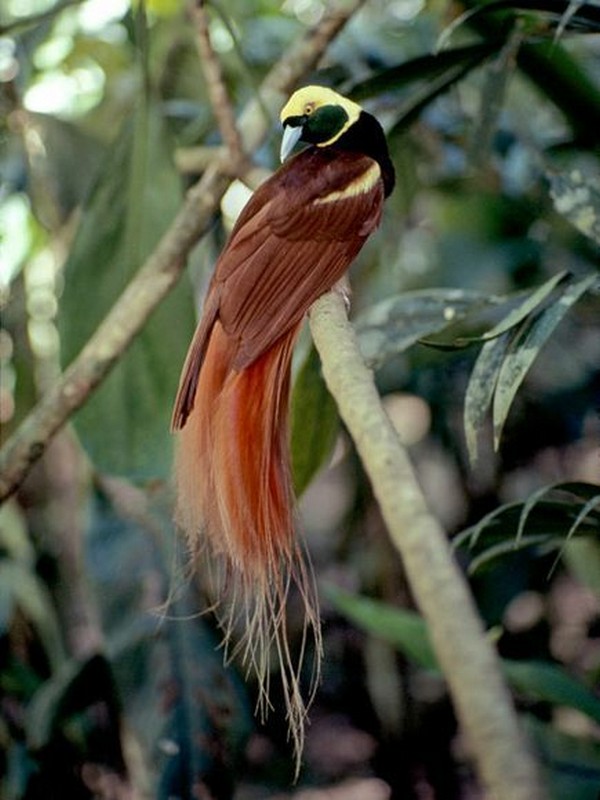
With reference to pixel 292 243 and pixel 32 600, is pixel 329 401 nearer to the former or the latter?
pixel 292 243

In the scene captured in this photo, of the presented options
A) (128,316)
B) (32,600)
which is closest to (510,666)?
(128,316)

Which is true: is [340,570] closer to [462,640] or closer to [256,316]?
[256,316]

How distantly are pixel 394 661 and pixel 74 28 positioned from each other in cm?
68

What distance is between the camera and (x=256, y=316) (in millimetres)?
510

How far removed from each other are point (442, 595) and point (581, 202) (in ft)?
1.59

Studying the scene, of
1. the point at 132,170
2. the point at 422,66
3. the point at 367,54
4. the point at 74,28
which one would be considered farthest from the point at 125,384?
the point at 74,28

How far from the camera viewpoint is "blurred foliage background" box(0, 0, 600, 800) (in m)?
0.80

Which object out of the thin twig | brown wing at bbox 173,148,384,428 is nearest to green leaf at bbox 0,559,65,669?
the thin twig

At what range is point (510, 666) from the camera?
2.67ft

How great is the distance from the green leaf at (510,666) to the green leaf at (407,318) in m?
0.17

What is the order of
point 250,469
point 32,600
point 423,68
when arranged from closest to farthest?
point 250,469 < point 423,68 < point 32,600

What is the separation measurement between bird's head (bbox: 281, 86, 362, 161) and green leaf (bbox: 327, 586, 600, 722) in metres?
0.39

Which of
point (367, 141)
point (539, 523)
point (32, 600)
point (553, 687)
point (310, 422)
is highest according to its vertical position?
point (367, 141)

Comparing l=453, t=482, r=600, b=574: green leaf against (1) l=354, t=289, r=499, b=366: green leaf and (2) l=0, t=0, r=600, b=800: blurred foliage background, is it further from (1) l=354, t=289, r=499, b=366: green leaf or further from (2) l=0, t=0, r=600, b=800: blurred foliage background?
(1) l=354, t=289, r=499, b=366: green leaf
